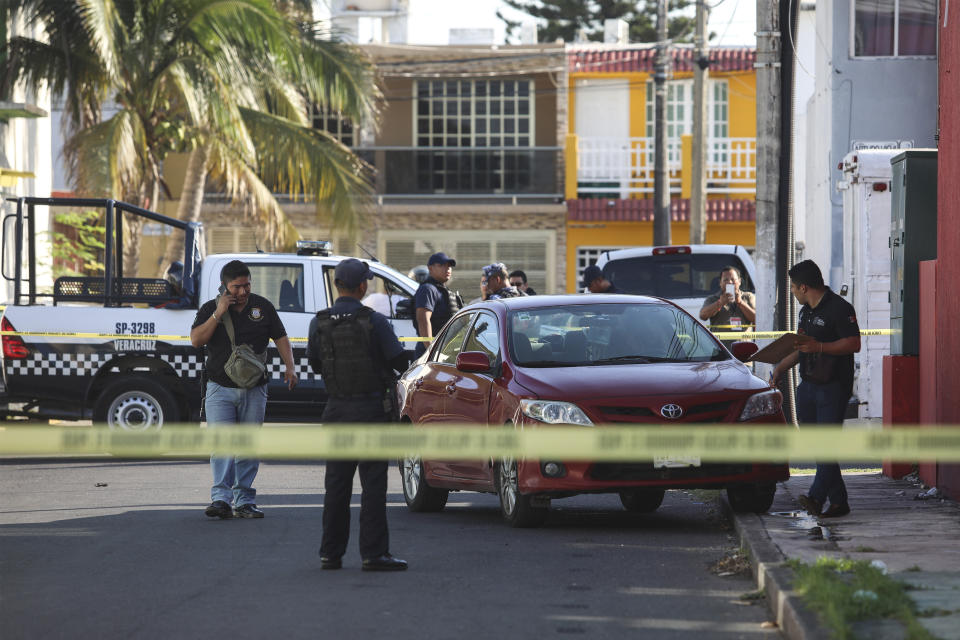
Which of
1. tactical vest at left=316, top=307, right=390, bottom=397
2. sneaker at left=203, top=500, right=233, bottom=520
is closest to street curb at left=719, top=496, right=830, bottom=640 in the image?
tactical vest at left=316, top=307, right=390, bottom=397

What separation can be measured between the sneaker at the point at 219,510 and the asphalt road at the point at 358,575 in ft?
0.41

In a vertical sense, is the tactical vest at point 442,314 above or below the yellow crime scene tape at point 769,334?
above

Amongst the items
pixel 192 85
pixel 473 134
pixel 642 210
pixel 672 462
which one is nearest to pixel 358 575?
pixel 672 462

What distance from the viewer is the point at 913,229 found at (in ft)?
39.4

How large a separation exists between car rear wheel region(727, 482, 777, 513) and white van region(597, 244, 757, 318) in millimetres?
7979

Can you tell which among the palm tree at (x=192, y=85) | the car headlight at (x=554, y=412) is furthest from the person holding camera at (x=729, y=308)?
the palm tree at (x=192, y=85)

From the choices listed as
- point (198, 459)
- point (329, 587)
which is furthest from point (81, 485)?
point (329, 587)

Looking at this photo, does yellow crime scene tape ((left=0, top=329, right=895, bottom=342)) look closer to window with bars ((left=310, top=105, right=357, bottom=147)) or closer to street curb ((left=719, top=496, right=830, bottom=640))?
street curb ((left=719, top=496, right=830, bottom=640))

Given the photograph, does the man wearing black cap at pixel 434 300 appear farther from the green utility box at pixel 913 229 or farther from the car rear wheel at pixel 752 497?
the car rear wheel at pixel 752 497

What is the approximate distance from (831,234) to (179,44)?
10.9m

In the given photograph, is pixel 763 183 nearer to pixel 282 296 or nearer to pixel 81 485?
pixel 282 296

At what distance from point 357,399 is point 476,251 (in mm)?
28073

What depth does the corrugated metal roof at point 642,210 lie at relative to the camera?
34812 millimetres

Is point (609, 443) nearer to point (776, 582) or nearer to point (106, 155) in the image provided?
point (776, 582)
